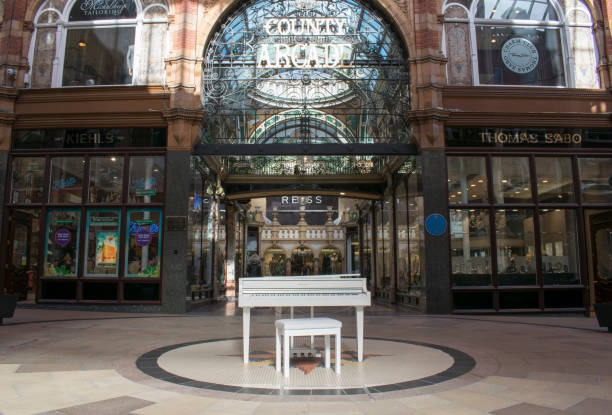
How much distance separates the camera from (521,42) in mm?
14625

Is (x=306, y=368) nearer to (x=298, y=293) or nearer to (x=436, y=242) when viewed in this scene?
(x=298, y=293)

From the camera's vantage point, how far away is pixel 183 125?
13.7 m

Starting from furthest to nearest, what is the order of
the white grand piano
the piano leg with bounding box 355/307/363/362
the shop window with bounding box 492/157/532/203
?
the shop window with bounding box 492/157/532/203 → the piano leg with bounding box 355/307/363/362 → the white grand piano

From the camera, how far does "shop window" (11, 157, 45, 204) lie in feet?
46.4

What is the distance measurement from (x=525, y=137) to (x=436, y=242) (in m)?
4.45

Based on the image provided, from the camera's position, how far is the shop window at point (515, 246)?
43.8 feet

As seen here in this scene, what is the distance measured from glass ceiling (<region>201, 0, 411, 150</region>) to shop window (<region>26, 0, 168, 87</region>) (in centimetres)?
190

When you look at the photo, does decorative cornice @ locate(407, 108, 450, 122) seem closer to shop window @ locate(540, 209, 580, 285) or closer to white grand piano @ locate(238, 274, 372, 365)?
shop window @ locate(540, 209, 580, 285)

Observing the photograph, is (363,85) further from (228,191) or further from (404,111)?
(228,191)

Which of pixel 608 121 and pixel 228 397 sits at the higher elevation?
pixel 608 121

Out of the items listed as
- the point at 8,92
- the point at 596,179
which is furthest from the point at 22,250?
the point at 596,179

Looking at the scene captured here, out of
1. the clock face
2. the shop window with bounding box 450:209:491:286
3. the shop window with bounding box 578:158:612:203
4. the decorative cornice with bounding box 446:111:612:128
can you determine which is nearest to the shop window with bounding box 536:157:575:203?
the shop window with bounding box 578:158:612:203

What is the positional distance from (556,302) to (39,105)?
17243mm

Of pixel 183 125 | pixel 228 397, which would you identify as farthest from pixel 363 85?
pixel 228 397
